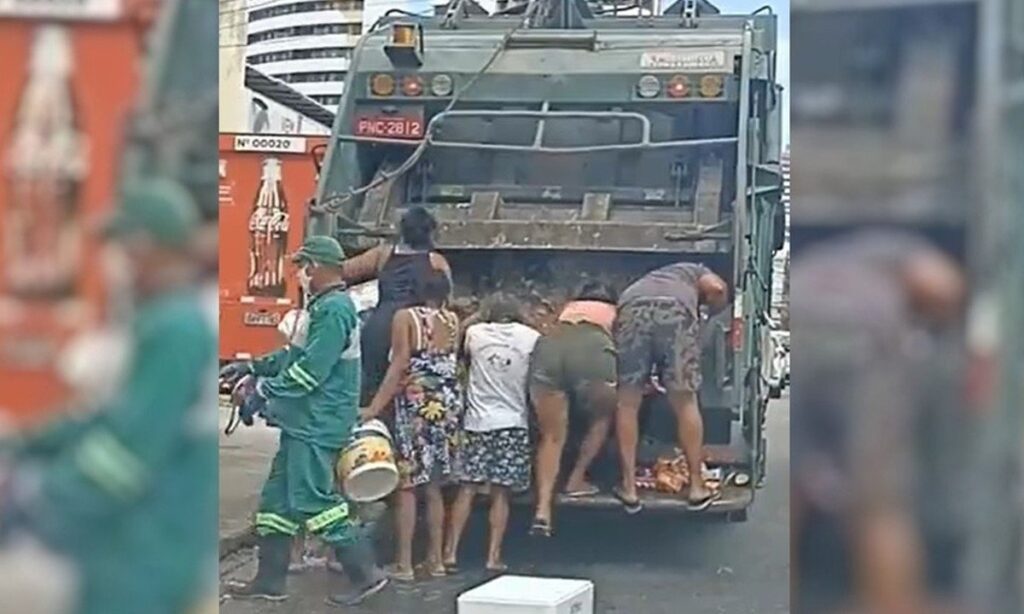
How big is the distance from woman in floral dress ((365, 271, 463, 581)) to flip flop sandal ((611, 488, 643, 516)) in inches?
26.0

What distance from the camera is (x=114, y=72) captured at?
2.38 metres

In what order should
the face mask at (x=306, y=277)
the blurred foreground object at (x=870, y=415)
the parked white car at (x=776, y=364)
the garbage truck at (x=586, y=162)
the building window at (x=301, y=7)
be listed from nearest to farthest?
the blurred foreground object at (x=870, y=415)
the face mask at (x=306, y=277)
the garbage truck at (x=586, y=162)
the parked white car at (x=776, y=364)
the building window at (x=301, y=7)

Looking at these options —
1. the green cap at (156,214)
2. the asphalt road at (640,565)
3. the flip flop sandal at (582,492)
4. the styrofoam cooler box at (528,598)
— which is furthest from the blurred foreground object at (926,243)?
the flip flop sandal at (582,492)

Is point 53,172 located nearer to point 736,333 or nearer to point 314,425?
point 314,425

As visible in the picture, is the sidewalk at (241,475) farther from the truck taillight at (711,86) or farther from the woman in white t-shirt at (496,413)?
the truck taillight at (711,86)

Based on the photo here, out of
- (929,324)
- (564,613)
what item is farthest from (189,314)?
(564,613)

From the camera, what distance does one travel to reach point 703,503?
23.0 ft

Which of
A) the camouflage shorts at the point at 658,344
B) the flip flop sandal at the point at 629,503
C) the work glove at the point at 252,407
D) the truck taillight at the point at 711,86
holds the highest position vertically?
the truck taillight at the point at 711,86

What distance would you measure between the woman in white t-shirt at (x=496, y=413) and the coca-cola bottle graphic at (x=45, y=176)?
15.0ft

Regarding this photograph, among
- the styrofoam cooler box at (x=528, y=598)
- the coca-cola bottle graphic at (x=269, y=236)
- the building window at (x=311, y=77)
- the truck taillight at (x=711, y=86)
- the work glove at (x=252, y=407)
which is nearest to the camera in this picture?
the styrofoam cooler box at (x=528, y=598)

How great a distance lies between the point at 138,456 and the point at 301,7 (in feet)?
22.6

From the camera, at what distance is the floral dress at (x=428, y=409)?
693 centimetres

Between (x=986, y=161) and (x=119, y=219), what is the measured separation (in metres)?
1.14

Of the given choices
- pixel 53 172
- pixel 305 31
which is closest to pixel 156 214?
pixel 53 172
